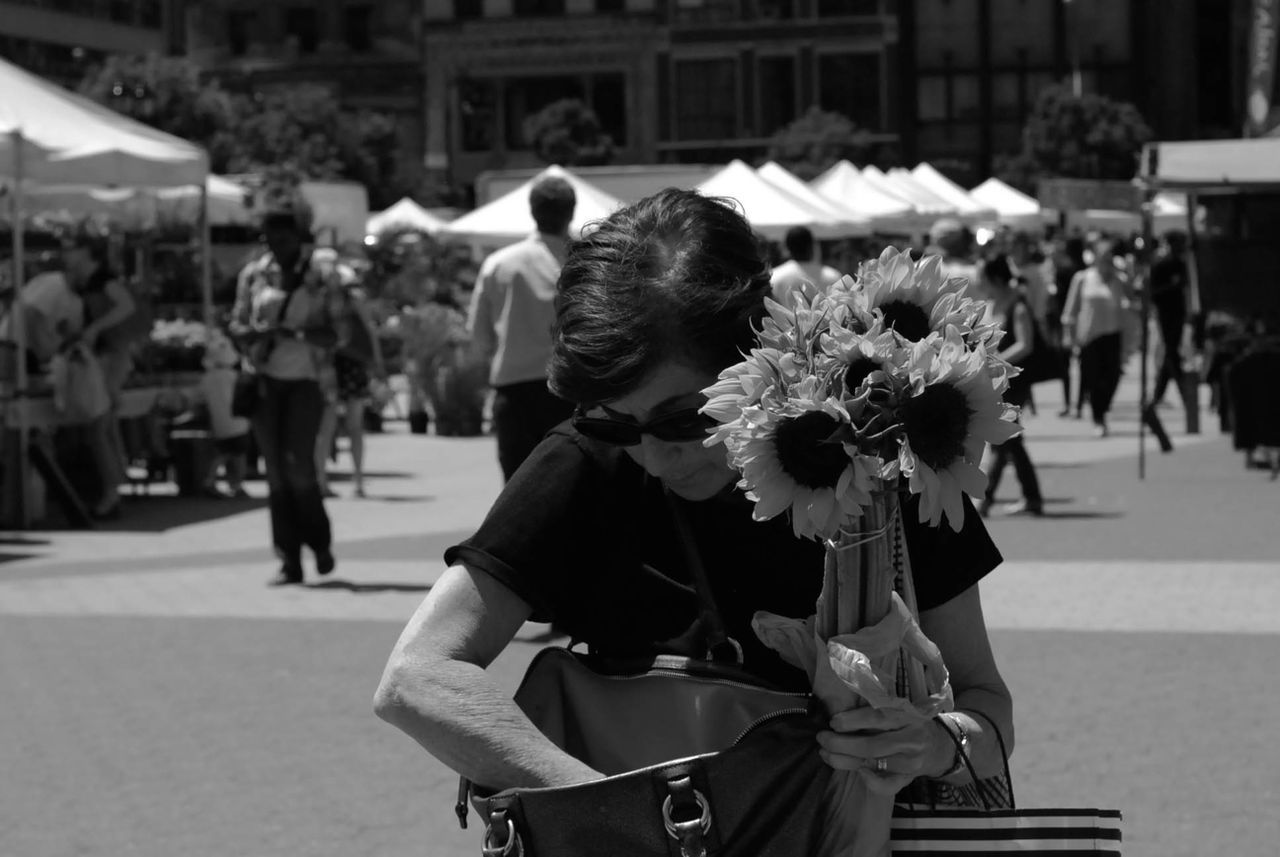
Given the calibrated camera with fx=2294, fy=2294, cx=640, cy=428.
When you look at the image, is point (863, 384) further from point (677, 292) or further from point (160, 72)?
point (160, 72)

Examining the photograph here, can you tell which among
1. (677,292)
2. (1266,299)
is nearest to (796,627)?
(677,292)

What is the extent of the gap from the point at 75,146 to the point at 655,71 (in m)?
75.2

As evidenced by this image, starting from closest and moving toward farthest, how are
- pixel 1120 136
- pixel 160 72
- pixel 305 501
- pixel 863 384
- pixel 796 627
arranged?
pixel 863 384 → pixel 796 627 → pixel 305 501 → pixel 160 72 → pixel 1120 136

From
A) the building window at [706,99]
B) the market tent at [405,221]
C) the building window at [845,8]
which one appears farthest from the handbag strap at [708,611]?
the building window at [845,8]

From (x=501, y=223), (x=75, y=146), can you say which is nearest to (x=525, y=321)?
(x=75, y=146)

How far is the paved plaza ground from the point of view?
625 cm

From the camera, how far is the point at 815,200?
27.0m

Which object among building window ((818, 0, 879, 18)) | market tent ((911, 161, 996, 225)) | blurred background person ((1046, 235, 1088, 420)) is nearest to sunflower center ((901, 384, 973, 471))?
blurred background person ((1046, 235, 1088, 420))

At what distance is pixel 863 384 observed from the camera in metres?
2.15

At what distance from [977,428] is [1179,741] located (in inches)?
204

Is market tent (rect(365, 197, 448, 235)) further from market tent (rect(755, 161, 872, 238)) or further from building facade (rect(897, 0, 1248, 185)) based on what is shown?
building facade (rect(897, 0, 1248, 185))

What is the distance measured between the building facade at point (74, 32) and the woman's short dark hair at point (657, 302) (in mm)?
81882

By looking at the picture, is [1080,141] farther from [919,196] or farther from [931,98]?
[919,196]

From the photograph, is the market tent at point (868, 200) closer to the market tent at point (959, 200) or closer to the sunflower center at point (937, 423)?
the market tent at point (959, 200)
